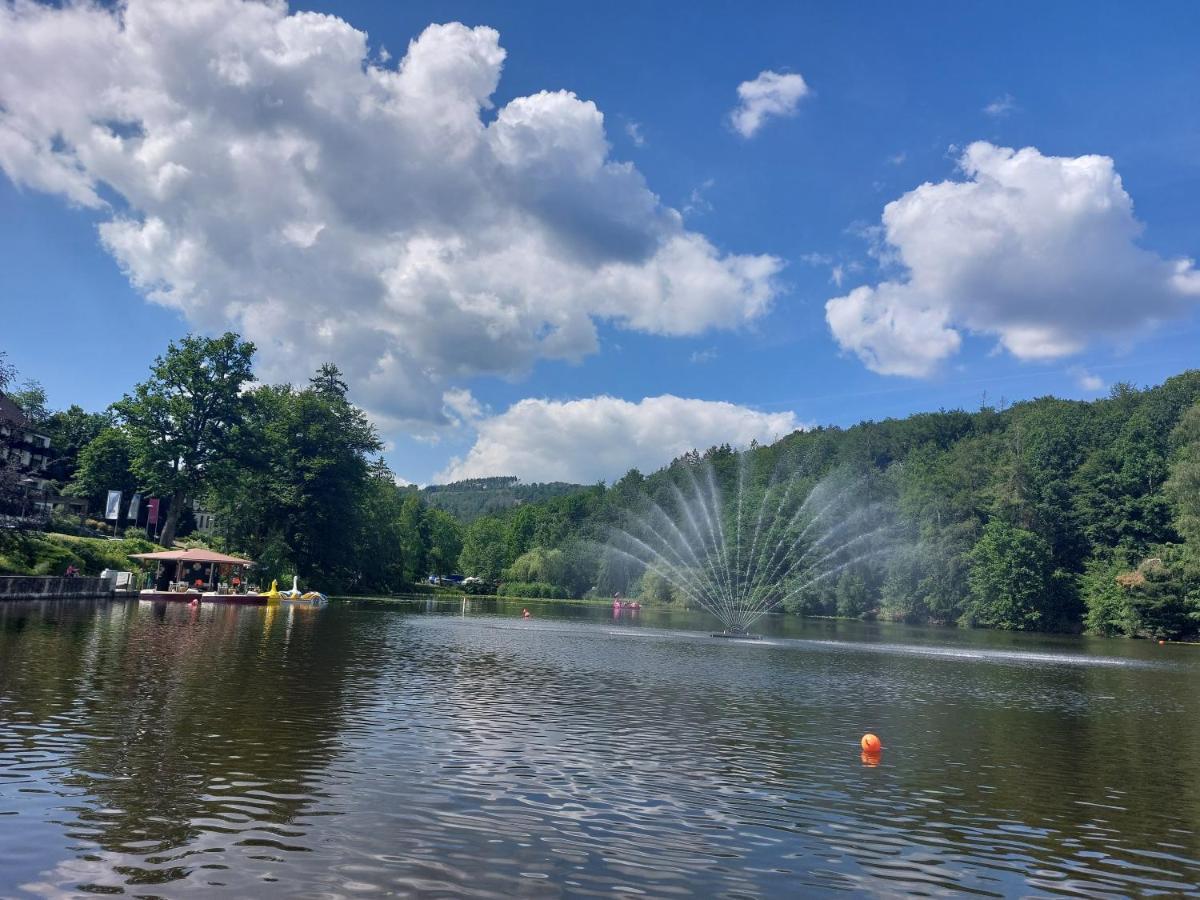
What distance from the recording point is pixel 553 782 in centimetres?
Result: 1552

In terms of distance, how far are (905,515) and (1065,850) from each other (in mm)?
120468

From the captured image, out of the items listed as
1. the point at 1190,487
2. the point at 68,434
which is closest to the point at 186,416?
the point at 68,434

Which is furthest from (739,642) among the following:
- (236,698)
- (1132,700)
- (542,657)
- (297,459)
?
(297,459)

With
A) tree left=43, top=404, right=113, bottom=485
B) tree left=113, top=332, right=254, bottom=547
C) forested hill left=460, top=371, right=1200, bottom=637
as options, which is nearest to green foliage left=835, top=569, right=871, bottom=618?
forested hill left=460, top=371, right=1200, bottom=637

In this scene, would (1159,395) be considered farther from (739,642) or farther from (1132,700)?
(1132,700)

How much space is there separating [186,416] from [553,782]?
8790cm

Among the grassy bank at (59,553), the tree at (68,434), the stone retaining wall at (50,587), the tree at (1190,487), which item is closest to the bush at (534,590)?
the tree at (68,434)

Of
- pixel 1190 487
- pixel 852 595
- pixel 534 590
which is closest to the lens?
pixel 1190 487

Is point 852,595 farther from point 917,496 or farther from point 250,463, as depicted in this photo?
point 250,463

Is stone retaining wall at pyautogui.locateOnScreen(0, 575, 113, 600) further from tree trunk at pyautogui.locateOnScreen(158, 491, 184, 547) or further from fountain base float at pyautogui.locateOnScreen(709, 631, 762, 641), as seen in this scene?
fountain base float at pyautogui.locateOnScreen(709, 631, 762, 641)

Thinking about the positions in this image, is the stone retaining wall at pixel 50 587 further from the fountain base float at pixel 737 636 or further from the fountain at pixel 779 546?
the fountain at pixel 779 546

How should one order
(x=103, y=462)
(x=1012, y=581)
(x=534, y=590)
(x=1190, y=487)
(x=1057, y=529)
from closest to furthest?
1. (x=1190, y=487)
2. (x=103, y=462)
3. (x=1012, y=581)
4. (x=1057, y=529)
5. (x=534, y=590)

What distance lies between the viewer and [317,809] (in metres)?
13.1

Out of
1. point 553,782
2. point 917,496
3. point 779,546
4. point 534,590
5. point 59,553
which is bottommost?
point 534,590
